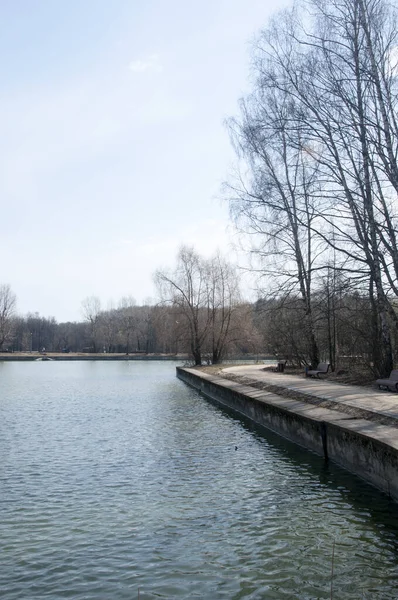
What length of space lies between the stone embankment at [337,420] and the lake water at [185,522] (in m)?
0.32

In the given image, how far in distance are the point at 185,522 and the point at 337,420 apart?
182 inches

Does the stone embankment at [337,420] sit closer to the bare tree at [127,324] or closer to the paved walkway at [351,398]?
the paved walkway at [351,398]

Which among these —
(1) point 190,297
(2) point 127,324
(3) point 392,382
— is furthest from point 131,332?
(3) point 392,382

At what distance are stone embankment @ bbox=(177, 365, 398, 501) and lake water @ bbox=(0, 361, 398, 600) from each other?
0.32 meters

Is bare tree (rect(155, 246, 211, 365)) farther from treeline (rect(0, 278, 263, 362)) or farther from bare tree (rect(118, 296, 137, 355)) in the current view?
bare tree (rect(118, 296, 137, 355))

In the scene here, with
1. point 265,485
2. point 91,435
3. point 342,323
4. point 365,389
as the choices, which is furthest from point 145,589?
point 342,323

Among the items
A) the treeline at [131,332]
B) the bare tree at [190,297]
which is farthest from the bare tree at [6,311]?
the bare tree at [190,297]

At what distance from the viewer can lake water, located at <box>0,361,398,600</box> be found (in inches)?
196

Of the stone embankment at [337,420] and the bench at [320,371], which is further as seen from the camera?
the bench at [320,371]

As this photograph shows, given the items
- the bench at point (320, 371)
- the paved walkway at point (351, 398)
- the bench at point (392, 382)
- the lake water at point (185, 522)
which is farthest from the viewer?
the bench at point (320, 371)

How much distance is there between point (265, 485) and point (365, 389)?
8008 mm

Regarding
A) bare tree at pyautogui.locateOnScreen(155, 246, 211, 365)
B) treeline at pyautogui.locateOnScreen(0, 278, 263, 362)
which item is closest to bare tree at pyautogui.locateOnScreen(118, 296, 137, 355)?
treeline at pyautogui.locateOnScreen(0, 278, 263, 362)

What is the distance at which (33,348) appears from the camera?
128375 mm

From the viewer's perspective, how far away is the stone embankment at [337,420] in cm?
809
